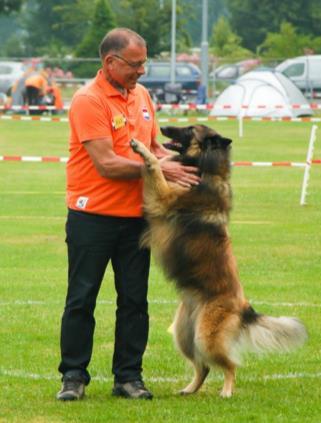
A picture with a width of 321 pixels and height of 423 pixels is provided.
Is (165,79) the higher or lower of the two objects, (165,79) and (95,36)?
the lower

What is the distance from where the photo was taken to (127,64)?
6.80 metres

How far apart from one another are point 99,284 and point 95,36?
5374 cm

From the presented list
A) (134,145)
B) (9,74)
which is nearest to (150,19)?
(9,74)

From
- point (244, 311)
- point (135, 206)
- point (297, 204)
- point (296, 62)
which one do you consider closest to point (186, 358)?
point (244, 311)

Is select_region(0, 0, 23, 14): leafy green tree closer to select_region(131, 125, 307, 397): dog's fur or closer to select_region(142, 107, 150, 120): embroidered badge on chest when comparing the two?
select_region(142, 107, 150, 120): embroidered badge on chest

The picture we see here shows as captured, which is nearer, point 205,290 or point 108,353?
point 205,290

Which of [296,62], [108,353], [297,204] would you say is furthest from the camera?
[296,62]

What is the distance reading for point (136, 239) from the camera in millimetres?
7109

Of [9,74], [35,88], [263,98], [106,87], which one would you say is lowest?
[9,74]

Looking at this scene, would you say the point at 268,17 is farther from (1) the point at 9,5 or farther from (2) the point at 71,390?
(2) the point at 71,390

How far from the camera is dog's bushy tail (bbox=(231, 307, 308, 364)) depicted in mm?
7094

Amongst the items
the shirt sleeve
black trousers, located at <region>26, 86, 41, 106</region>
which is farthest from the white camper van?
the shirt sleeve

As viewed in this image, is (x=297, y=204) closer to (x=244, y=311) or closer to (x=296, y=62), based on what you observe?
(x=244, y=311)

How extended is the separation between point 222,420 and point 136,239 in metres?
1.23
